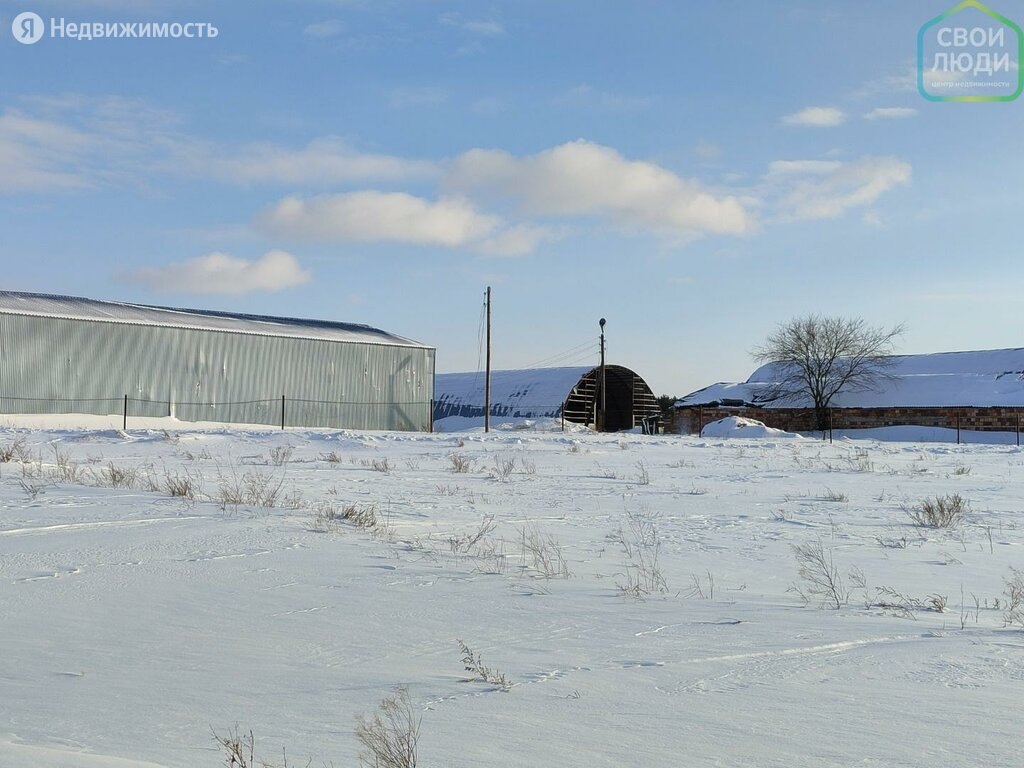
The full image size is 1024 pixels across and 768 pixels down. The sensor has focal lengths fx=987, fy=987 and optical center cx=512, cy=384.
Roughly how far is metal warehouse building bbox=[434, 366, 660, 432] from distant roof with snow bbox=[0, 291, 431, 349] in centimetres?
863

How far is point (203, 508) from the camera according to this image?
877 centimetres

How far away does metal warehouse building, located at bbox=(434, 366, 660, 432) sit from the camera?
50.2 meters

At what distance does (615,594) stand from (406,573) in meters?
1.30

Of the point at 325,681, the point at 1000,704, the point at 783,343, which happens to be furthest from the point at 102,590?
the point at 783,343

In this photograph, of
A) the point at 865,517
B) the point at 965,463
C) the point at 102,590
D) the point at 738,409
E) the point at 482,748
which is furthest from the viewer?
the point at 738,409

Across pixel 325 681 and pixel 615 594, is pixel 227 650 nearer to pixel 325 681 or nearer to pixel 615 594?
pixel 325 681

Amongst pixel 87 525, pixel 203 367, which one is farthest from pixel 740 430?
pixel 87 525

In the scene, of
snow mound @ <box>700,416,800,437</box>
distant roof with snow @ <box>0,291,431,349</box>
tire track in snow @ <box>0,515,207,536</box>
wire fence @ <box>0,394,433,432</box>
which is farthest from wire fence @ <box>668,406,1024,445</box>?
tire track in snow @ <box>0,515,207,536</box>

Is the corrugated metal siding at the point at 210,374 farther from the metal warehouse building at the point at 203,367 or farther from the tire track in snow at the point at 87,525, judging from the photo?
the tire track in snow at the point at 87,525

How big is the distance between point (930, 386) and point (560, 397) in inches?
746

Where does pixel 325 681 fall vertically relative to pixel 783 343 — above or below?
below

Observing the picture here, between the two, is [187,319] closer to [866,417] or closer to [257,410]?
[257,410]

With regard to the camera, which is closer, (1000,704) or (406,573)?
(1000,704)

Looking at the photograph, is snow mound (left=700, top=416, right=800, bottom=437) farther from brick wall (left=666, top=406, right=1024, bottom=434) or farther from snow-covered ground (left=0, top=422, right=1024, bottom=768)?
snow-covered ground (left=0, top=422, right=1024, bottom=768)
